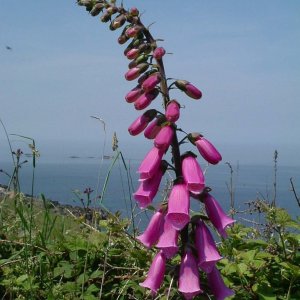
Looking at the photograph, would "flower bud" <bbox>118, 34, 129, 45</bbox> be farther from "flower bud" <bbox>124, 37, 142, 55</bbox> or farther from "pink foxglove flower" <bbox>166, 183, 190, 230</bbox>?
"pink foxglove flower" <bbox>166, 183, 190, 230</bbox>

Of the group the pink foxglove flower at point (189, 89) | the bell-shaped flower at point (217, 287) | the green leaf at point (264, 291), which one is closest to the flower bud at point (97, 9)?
the pink foxglove flower at point (189, 89)

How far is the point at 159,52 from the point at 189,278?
111cm

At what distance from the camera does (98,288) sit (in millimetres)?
3295

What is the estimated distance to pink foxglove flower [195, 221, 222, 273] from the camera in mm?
2596

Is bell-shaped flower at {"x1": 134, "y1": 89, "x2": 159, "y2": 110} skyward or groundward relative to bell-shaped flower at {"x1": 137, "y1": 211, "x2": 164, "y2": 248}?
skyward

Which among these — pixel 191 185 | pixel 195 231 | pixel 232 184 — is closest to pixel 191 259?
pixel 195 231

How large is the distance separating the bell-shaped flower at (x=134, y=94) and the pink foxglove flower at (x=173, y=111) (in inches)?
8.2

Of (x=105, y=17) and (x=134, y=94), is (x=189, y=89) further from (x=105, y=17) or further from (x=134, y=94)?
(x=105, y=17)

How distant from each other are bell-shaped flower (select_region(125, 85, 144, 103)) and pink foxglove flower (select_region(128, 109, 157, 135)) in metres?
0.10

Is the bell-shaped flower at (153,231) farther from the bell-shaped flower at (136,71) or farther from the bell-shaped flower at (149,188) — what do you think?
the bell-shaped flower at (136,71)

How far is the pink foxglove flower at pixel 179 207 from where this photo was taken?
2.57 metres

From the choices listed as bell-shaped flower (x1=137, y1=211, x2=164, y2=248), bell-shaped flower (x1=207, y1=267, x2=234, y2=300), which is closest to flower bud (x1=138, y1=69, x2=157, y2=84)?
bell-shaped flower (x1=137, y1=211, x2=164, y2=248)

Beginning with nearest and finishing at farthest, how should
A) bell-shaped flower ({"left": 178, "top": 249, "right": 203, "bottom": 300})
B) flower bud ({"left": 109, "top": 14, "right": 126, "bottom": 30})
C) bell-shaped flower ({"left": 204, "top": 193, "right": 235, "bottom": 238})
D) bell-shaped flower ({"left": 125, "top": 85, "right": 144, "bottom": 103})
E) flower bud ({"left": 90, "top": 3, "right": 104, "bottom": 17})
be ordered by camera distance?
1. bell-shaped flower ({"left": 178, "top": 249, "right": 203, "bottom": 300})
2. bell-shaped flower ({"left": 204, "top": 193, "right": 235, "bottom": 238})
3. bell-shaped flower ({"left": 125, "top": 85, "right": 144, "bottom": 103})
4. flower bud ({"left": 109, "top": 14, "right": 126, "bottom": 30})
5. flower bud ({"left": 90, "top": 3, "right": 104, "bottom": 17})

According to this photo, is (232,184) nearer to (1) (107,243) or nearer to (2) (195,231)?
(1) (107,243)
